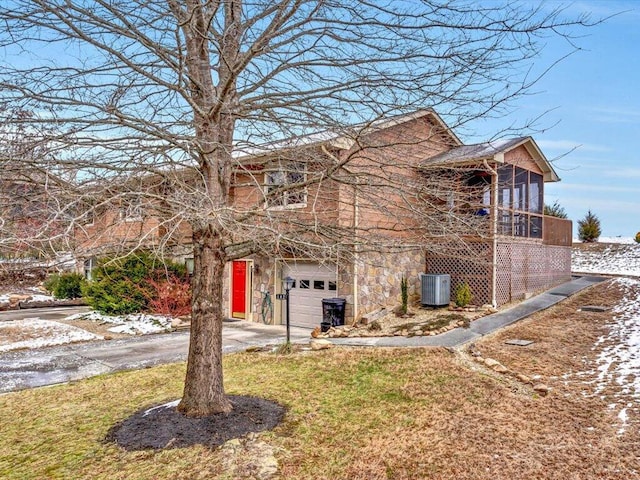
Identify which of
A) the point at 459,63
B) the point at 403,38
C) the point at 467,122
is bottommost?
the point at 467,122

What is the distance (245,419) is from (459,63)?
474 cm

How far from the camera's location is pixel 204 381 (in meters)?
5.54

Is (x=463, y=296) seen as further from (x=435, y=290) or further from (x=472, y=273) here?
(x=472, y=273)

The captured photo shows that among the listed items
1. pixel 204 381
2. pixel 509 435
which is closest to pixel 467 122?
pixel 509 435

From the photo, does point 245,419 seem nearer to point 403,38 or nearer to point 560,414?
point 560,414

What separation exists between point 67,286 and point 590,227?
92.0 ft

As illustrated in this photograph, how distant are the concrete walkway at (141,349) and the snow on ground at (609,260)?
10326 mm

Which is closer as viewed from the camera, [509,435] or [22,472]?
[22,472]

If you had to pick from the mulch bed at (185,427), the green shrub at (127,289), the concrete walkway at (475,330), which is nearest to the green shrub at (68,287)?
the green shrub at (127,289)

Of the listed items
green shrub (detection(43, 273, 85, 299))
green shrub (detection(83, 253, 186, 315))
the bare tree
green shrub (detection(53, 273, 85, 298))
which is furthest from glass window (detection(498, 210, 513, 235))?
green shrub (detection(53, 273, 85, 298))

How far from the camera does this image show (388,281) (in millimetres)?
13234

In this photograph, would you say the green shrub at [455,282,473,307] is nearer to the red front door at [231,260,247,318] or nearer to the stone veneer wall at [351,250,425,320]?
the stone veneer wall at [351,250,425,320]

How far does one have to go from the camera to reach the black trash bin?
475 inches

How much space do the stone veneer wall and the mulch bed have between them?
6589 mm
